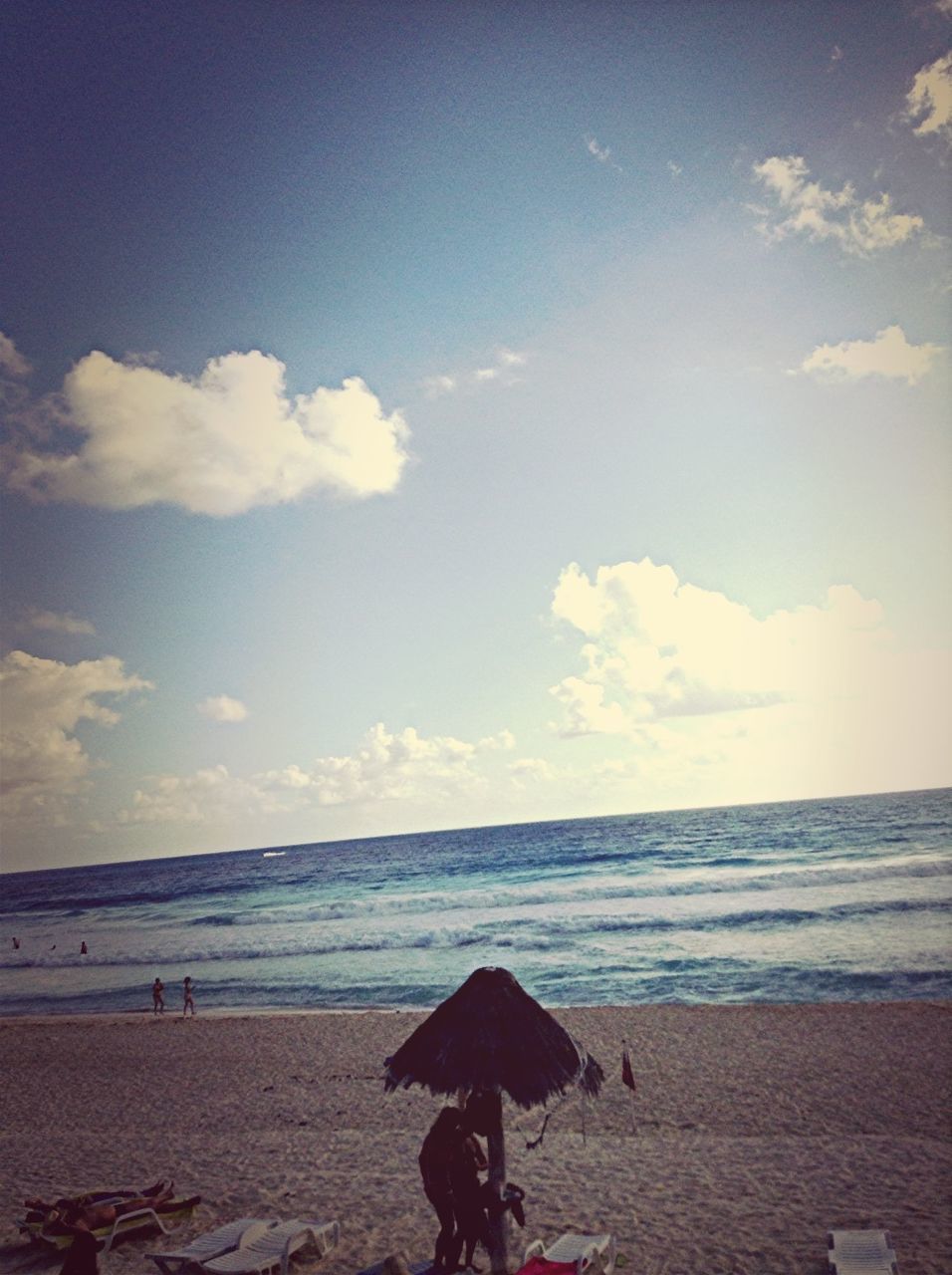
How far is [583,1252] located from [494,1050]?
69.9 inches

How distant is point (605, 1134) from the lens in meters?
10.9

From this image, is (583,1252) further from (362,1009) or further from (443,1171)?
(362,1009)

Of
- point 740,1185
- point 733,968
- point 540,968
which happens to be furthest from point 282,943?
point 740,1185

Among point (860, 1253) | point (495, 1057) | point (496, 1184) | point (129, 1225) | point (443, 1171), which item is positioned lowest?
point (860, 1253)

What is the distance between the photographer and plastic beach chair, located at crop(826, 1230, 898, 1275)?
6273 millimetres

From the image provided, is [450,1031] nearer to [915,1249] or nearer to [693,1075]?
[915,1249]

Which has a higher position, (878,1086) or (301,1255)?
(301,1255)

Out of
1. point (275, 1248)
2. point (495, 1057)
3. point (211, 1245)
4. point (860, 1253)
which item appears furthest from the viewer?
point (211, 1245)

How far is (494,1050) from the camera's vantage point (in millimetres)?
6379

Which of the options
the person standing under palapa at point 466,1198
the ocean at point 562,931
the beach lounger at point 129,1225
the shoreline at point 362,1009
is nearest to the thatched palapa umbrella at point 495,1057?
the person standing under palapa at point 466,1198

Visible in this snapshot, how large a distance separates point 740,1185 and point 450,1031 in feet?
14.2

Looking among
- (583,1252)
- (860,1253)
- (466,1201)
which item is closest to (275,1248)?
(466,1201)

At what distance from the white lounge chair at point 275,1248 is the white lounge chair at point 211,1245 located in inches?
2.1

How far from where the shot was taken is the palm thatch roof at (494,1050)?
633 cm
